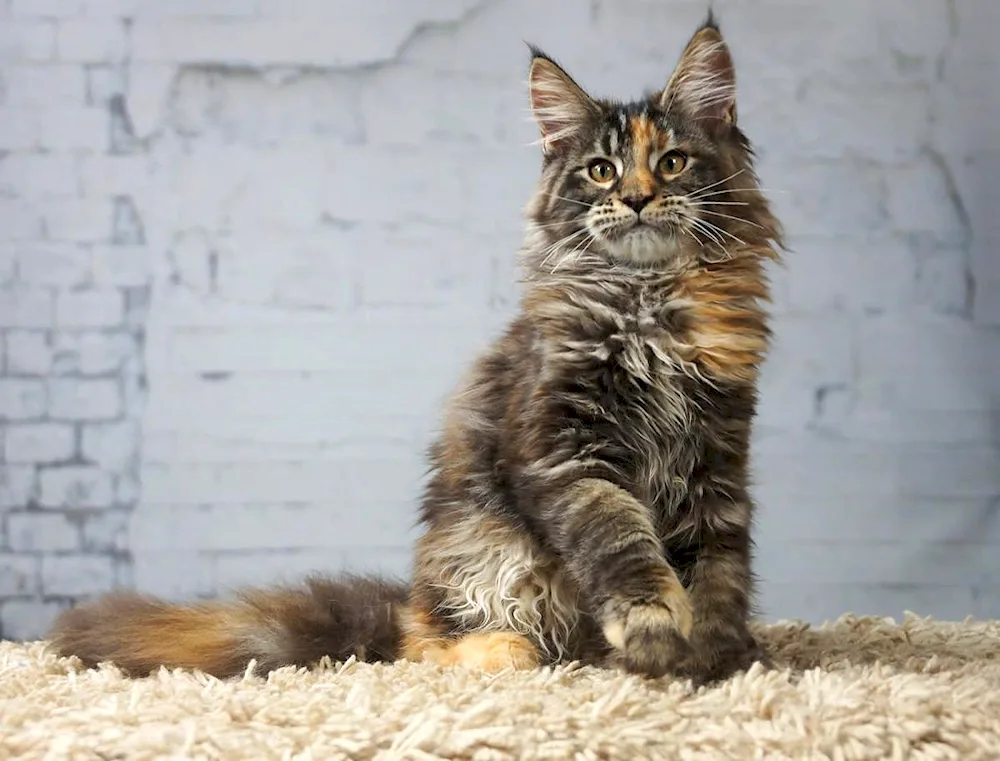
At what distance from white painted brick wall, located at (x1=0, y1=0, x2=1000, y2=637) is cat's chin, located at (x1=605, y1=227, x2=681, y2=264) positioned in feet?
2.99

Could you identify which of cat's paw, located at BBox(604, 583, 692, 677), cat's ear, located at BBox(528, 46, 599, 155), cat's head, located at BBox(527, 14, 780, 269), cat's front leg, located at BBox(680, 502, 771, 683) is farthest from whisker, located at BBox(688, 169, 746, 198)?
cat's paw, located at BBox(604, 583, 692, 677)

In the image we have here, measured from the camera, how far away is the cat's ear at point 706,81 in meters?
1.74

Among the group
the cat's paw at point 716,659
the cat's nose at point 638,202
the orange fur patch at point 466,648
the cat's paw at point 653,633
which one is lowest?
the orange fur patch at point 466,648

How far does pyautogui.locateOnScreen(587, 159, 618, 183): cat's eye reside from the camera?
172cm

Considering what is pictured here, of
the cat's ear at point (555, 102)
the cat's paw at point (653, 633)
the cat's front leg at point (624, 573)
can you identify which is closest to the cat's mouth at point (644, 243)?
the cat's ear at point (555, 102)

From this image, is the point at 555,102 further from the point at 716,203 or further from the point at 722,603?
the point at 722,603

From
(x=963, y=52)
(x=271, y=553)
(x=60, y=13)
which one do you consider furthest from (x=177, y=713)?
(x=963, y=52)

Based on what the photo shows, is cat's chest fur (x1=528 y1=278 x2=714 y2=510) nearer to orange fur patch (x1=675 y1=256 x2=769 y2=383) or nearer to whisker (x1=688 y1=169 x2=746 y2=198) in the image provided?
orange fur patch (x1=675 y1=256 x2=769 y2=383)

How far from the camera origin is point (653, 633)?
1354 millimetres

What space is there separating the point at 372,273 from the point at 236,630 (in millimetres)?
1152

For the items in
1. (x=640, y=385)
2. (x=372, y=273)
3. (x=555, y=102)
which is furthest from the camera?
(x=372, y=273)

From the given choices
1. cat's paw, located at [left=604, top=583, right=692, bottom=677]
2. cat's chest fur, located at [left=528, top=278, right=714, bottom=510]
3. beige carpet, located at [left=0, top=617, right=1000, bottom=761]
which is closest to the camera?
beige carpet, located at [left=0, top=617, right=1000, bottom=761]

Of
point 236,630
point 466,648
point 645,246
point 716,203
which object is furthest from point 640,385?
point 236,630

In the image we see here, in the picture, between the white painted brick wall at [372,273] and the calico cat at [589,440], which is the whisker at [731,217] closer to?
the calico cat at [589,440]
